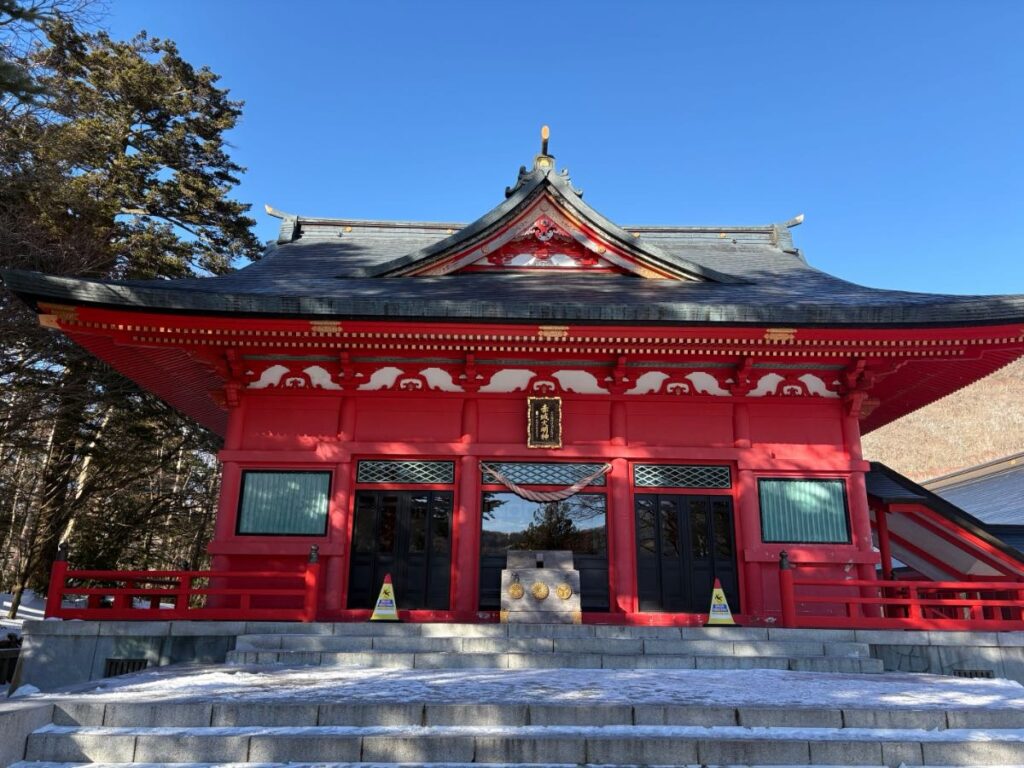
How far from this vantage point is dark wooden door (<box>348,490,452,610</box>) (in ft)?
33.7

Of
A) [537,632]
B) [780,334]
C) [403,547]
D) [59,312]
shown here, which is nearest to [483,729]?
[537,632]

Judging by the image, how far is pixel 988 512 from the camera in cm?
2108

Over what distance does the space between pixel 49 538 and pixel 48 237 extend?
8.28 m

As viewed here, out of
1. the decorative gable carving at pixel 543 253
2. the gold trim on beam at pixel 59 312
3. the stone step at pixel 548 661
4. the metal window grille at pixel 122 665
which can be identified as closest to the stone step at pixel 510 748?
the stone step at pixel 548 661

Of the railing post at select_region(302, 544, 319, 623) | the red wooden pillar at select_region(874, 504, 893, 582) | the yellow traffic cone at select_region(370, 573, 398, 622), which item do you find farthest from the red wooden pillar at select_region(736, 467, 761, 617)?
the railing post at select_region(302, 544, 319, 623)

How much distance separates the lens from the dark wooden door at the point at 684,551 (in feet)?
33.9

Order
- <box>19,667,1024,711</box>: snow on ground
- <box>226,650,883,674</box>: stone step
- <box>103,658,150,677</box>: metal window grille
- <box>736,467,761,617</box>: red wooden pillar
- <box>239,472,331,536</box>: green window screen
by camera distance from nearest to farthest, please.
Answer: <box>19,667,1024,711</box>: snow on ground → <box>226,650,883,674</box>: stone step → <box>103,658,150,677</box>: metal window grille → <box>736,467,761,617</box>: red wooden pillar → <box>239,472,331,536</box>: green window screen

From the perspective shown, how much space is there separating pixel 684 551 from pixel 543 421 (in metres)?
3.05

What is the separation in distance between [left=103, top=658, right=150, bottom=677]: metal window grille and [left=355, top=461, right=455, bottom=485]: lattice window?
3744 mm

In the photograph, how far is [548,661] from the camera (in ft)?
24.6

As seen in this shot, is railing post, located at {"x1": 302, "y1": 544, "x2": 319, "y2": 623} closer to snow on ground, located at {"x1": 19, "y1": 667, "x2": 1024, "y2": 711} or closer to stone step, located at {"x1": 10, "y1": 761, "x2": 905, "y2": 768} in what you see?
snow on ground, located at {"x1": 19, "y1": 667, "x2": 1024, "y2": 711}

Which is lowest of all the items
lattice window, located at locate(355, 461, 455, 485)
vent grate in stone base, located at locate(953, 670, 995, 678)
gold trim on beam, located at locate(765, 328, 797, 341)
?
vent grate in stone base, located at locate(953, 670, 995, 678)

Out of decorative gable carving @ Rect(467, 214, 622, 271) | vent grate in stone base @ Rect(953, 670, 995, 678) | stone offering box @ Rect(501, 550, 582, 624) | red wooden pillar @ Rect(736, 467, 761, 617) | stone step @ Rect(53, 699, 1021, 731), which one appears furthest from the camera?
decorative gable carving @ Rect(467, 214, 622, 271)

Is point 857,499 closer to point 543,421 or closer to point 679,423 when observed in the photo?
point 679,423
